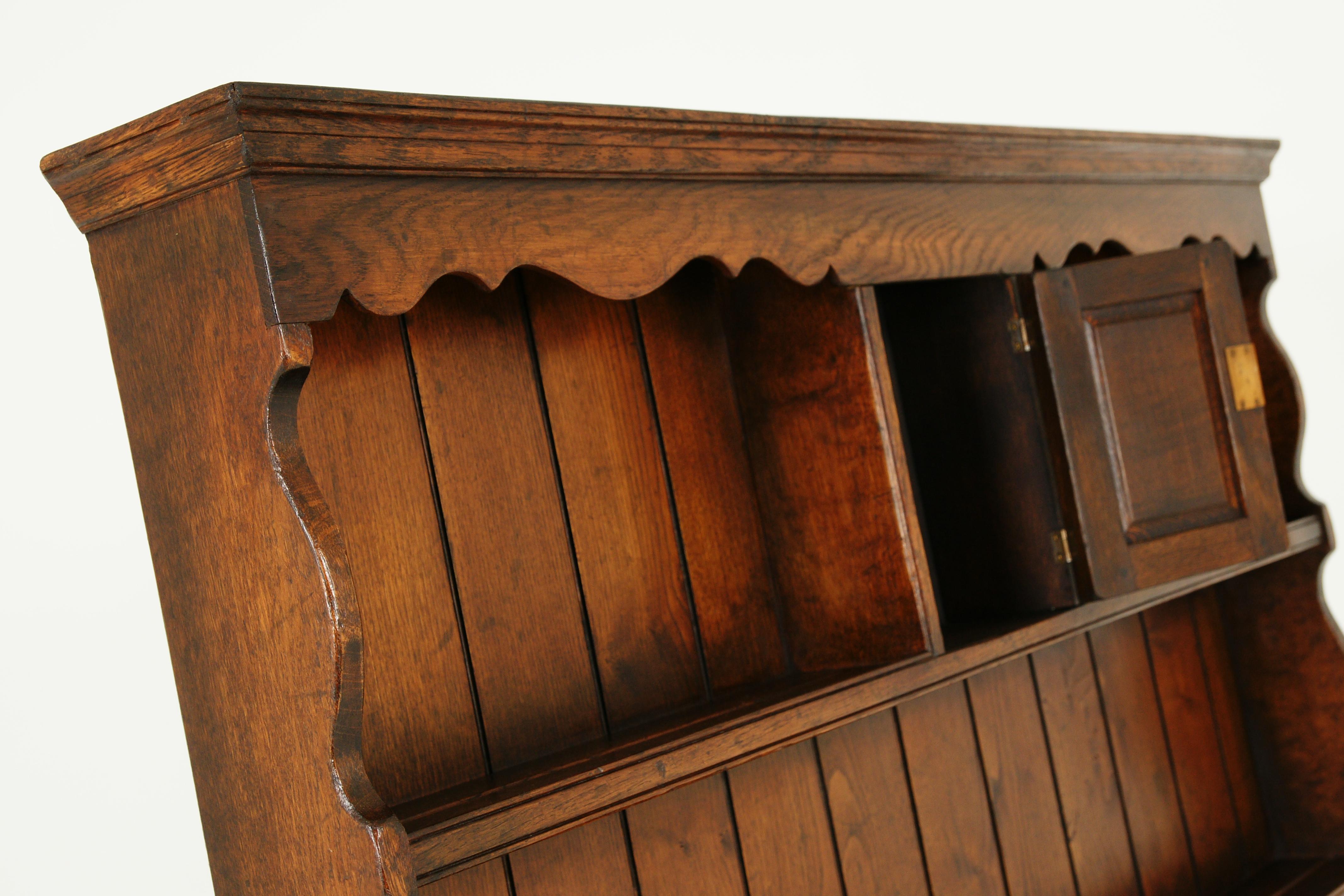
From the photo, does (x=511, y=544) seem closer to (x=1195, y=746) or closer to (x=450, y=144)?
(x=450, y=144)

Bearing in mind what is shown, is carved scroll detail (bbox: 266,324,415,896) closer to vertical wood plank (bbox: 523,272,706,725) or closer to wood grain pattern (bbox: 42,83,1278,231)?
wood grain pattern (bbox: 42,83,1278,231)

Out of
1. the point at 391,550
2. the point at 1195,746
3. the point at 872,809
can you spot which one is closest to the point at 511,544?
the point at 391,550

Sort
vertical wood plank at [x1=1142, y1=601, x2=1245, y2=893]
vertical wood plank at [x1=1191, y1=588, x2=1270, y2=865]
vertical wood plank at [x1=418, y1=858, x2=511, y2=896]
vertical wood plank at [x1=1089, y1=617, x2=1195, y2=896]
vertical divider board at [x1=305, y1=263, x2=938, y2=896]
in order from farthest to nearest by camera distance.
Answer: vertical wood plank at [x1=1191, y1=588, x2=1270, y2=865]
vertical wood plank at [x1=1142, y1=601, x2=1245, y2=893]
vertical wood plank at [x1=1089, y1=617, x2=1195, y2=896]
vertical divider board at [x1=305, y1=263, x2=938, y2=896]
vertical wood plank at [x1=418, y1=858, x2=511, y2=896]

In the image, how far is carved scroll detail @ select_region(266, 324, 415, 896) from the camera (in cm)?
113

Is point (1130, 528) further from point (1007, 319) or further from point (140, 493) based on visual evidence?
point (140, 493)

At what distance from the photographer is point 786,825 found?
1.73 meters

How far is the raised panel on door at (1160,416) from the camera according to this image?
1.94 meters

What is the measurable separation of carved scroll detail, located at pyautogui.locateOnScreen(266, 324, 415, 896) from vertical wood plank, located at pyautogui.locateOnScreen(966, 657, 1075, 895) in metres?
1.11

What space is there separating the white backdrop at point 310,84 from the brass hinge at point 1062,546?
3.72 ft

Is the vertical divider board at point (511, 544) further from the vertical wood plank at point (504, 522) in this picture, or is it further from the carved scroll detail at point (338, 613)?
the carved scroll detail at point (338, 613)

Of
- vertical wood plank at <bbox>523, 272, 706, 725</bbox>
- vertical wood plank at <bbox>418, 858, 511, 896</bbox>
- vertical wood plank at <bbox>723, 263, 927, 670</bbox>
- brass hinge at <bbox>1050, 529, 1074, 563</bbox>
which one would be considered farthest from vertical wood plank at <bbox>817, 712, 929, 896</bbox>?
vertical wood plank at <bbox>418, 858, 511, 896</bbox>

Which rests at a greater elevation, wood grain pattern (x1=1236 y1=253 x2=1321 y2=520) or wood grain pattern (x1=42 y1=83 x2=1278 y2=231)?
wood grain pattern (x1=42 y1=83 x2=1278 y2=231)

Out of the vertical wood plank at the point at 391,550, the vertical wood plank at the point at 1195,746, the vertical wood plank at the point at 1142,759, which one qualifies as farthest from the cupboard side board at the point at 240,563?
the vertical wood plank at the point at 1195,746

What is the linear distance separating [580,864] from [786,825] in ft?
1.08
